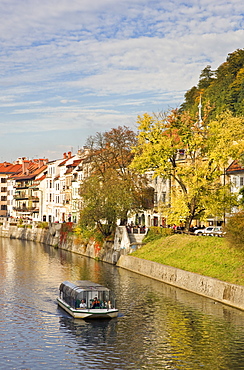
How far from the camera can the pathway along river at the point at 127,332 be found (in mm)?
30562

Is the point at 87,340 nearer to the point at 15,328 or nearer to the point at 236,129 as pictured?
the point at 15,328

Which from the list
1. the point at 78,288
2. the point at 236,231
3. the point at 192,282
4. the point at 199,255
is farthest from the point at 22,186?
the point at 78,288

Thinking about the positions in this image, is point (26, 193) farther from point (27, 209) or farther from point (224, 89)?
point (224, 89)

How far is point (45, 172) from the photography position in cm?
15150

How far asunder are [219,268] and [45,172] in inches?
4174

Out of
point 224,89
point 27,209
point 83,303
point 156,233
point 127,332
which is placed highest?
point 224,89

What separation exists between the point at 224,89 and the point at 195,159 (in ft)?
192

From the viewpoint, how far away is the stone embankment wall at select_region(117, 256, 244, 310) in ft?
144

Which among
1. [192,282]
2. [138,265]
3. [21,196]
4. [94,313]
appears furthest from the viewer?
[21,196]

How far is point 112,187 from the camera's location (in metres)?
78.6

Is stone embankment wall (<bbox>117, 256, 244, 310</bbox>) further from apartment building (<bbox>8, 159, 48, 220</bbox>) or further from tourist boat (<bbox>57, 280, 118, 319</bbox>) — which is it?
apartment building (<bbox>8, 159, 48, 220</bbox>)

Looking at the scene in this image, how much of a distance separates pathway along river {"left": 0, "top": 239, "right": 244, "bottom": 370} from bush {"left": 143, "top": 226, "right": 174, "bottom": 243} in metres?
14.4

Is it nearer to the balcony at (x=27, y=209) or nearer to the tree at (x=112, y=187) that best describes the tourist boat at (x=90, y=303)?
the tree at (x=112, y=187)

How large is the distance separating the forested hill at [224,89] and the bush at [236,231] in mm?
56855
